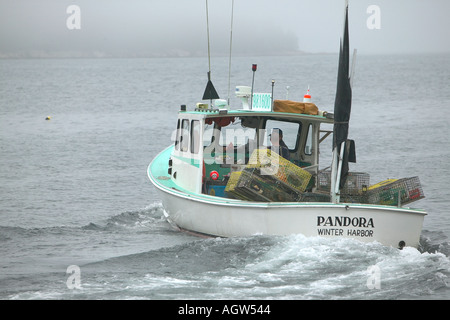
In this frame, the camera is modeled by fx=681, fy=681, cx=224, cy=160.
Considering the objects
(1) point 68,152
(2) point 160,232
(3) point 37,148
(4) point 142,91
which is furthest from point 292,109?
(4) point 142,91

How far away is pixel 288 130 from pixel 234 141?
127cm

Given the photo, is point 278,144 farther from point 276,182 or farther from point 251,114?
point 276,182

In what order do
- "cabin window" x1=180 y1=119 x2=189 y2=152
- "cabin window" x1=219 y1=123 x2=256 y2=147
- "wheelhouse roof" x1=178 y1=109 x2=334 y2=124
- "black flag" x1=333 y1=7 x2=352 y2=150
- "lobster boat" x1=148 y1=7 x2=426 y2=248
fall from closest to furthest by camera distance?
1. "lobster boat" x1=148 y1=7 x2=426 y2=248
2. "black flag" x1=333 y1=7 x2=352 y2=150
3. "wheelhouse roof" x1=178 y1=109 x2=334 y2=124
4. "cabin window" x1=180 y1=119 x2=189 y2=152
5. "cabin window" x1=219 y1=123 x2=256 y2=147

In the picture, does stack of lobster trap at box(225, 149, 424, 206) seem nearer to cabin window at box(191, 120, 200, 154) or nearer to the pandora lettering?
the pandora lettering

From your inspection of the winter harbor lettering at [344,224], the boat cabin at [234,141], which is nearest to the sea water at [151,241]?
the winter harbor lettering at [344,224]

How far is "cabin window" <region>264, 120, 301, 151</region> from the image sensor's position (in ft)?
49.8

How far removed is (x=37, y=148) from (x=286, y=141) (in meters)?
18.1

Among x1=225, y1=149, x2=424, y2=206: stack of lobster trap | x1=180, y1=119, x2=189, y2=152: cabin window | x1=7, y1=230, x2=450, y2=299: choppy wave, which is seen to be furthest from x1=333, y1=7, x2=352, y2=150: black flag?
x1=180, y1=119, x2=189, y2=152: cabin window

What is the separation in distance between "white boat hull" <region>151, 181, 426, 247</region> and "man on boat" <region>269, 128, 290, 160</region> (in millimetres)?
2355

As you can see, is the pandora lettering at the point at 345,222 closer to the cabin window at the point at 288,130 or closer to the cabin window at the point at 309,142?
the cabin window at the point at 309,142

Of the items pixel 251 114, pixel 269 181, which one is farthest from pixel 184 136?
pixel 269 181

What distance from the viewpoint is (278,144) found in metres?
14.6

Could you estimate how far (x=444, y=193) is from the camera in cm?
1939
